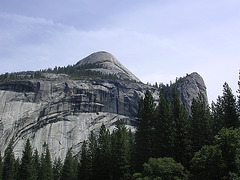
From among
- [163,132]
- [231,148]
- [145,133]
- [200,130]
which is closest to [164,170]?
[231,148]

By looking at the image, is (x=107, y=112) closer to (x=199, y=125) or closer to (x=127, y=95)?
(x=127, y=95)

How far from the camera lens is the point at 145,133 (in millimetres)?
42188

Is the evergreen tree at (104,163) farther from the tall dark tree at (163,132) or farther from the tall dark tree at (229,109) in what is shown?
the tall dark tree at (229,109)

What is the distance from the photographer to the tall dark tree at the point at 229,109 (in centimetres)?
3947

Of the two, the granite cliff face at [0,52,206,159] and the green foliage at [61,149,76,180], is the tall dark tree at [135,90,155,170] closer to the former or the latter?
the green foliage at [61,149,76,180]

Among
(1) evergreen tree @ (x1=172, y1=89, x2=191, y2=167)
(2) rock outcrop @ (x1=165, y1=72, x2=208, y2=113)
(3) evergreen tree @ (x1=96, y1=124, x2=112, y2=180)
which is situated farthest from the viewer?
(2) rock outcrop @ (x1=165, y1=72, x2=208, y2=113)

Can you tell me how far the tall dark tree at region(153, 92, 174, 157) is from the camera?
3856 cm

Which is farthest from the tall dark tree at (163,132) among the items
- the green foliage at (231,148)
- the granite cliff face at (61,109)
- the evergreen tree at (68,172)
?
the granite cliff face at (61,109)

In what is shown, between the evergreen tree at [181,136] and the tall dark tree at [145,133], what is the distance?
3.79 metres

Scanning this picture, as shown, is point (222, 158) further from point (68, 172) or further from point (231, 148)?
point (68, 172)

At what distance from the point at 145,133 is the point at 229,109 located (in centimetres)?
1292

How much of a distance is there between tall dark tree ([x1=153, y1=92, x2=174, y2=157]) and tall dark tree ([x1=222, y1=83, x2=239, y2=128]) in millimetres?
8035

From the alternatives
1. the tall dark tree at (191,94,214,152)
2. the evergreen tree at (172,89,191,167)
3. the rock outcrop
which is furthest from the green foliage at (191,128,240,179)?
the rock outcrop

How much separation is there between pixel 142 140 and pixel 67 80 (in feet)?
252
